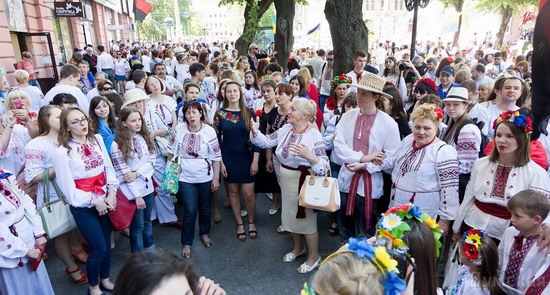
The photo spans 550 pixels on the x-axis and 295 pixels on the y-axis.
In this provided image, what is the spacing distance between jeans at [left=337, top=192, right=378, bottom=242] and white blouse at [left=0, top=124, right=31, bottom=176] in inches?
136

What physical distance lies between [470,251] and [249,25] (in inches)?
525

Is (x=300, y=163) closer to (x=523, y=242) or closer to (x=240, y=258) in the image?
(x=240, y=258)

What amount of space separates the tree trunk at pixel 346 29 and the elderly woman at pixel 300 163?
3.69m

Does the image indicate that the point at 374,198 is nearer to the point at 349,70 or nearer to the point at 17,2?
the point at 349,70

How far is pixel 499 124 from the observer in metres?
3.01

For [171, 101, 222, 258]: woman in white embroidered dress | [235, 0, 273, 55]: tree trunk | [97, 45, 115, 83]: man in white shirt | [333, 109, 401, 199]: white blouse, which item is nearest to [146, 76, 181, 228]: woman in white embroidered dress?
[171, 101, 222, 258]: woman in white embroidered dress

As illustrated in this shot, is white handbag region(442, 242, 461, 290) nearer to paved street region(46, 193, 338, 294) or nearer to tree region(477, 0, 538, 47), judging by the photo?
paved street region(46, 193, 338, 294)

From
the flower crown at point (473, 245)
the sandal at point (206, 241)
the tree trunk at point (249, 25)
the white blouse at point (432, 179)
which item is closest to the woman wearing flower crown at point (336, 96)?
the white blouse at point (432, 179)

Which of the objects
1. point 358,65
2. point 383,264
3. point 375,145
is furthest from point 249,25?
point 383,264

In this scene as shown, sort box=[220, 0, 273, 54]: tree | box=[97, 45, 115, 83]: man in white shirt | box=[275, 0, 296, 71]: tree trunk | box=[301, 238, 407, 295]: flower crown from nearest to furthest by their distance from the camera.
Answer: box=[301, 238, 407, 295]: flower crown, box=[275, 0, 296, 71]: tree trunk, box=[97, 45, 115, 83]: man in white shirt, box=[220, 0, 273, 54]: tree

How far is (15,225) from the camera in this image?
2.79m

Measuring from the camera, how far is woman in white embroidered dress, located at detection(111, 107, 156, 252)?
375cm

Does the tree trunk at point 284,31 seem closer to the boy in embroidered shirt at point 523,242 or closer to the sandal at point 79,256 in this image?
the sandal at point 79,256

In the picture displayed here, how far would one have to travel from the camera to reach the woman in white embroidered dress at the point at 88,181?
321cm
